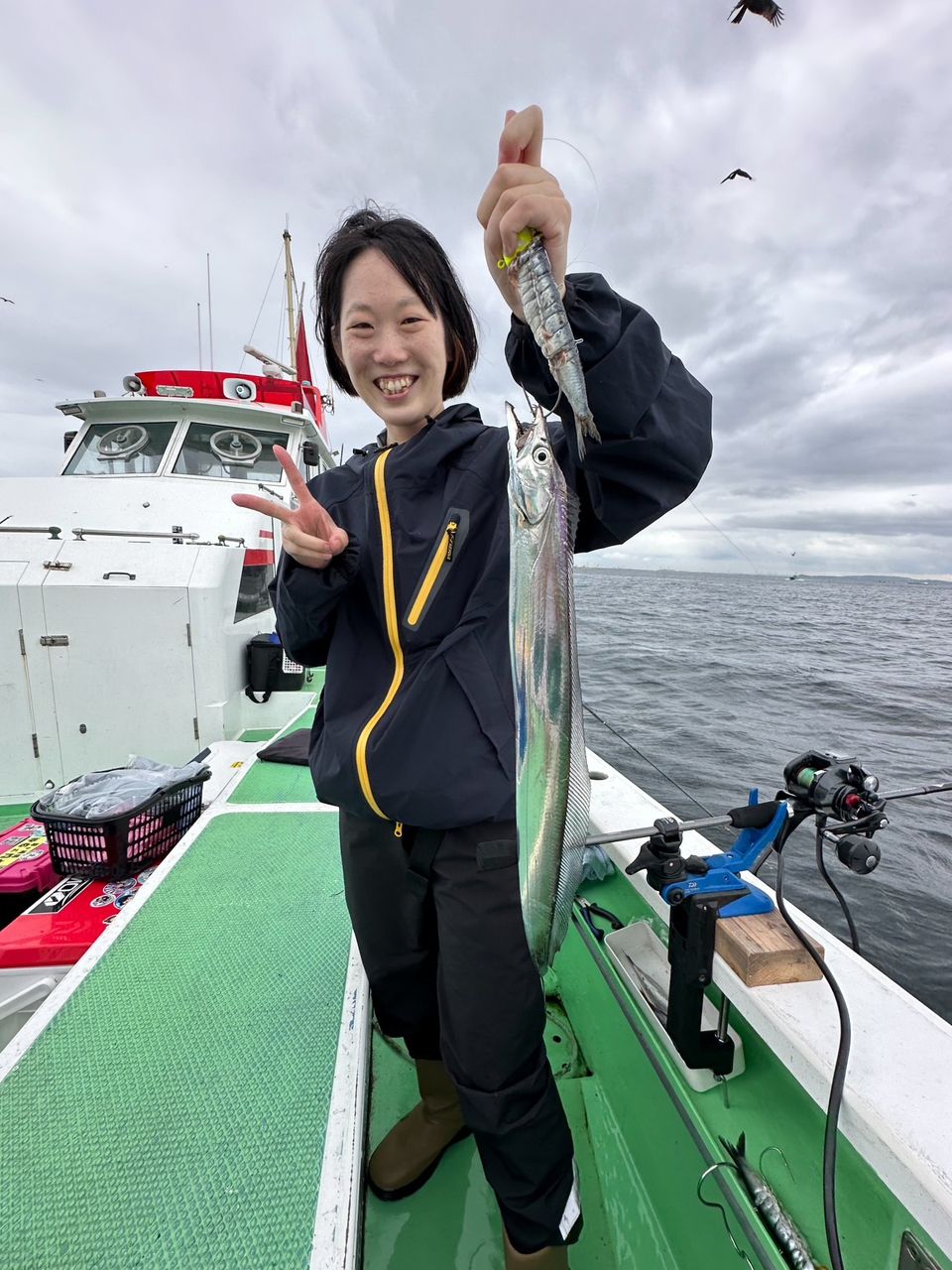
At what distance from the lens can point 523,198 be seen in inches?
41.1

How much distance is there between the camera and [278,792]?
3.82 m

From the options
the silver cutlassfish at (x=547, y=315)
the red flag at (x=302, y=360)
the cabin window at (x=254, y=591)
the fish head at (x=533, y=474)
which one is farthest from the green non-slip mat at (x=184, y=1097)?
the red flag at (x=302, y=360)

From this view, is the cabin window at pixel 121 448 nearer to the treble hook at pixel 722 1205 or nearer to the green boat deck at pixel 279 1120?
the green boat deck at pixel 279 1120

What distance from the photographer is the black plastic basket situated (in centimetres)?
301

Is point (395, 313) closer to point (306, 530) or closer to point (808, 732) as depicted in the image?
point (306, 530)

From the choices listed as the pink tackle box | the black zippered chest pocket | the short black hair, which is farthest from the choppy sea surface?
the pink tackle box

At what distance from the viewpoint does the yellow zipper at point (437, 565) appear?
150cm

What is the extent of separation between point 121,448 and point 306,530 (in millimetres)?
6607

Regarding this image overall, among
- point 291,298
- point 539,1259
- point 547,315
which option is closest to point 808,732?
point 539,1259

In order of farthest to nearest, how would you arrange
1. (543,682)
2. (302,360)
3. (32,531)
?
(302,360) < (32,531) < (543,682)

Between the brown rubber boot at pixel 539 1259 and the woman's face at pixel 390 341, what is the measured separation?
2401 millimetres

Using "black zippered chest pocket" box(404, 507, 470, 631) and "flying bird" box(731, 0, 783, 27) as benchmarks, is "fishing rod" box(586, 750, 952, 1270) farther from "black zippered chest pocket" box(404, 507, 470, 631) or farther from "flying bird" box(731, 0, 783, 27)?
"flying bird" box(731, 0, 783, 27)

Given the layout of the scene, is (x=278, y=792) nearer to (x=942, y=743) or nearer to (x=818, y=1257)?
(x=818, y=1257)

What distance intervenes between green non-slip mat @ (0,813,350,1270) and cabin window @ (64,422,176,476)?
5677mm
